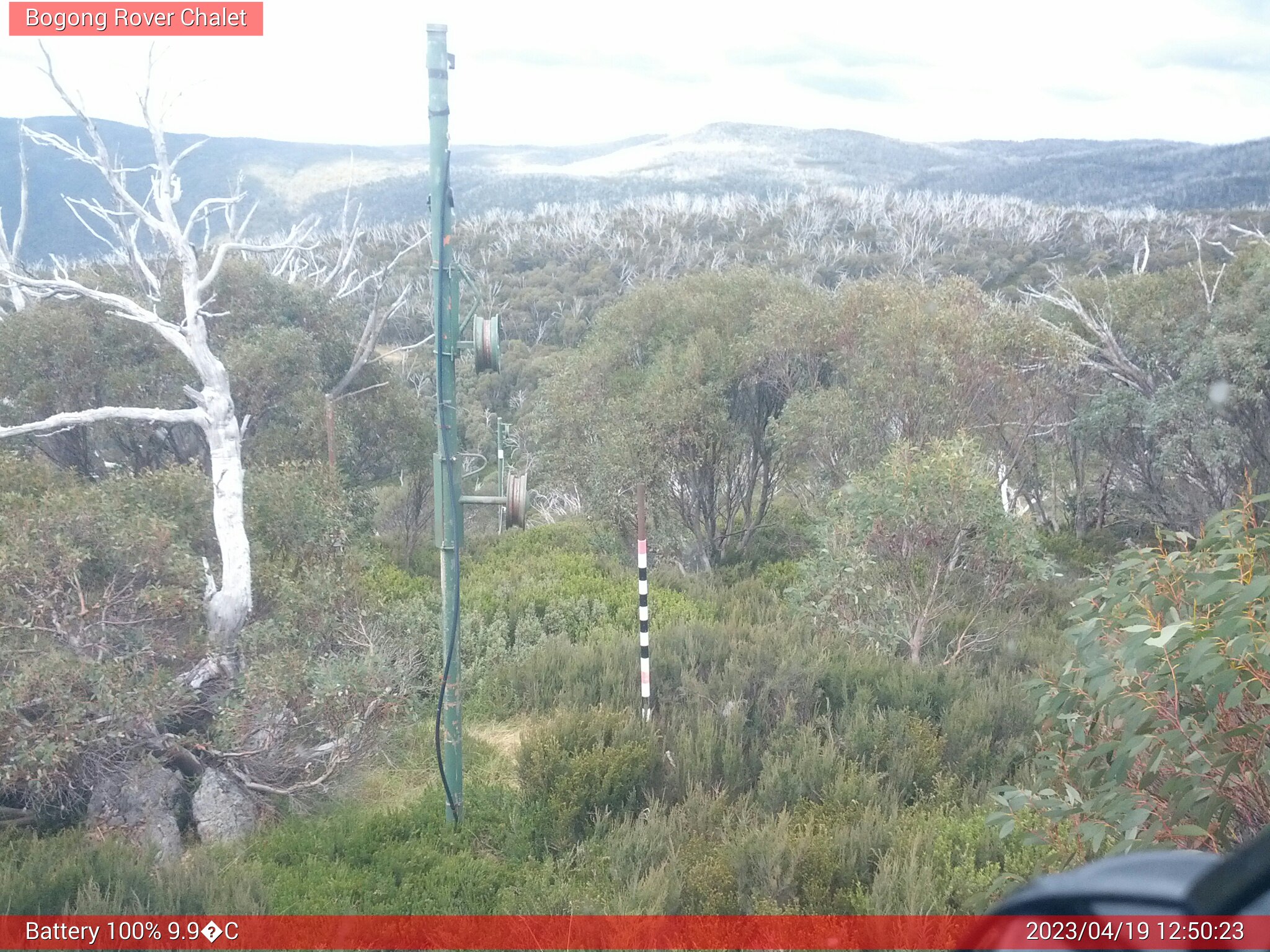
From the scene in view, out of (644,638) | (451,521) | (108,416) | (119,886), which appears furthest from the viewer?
(108,416)

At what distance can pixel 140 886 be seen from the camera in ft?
15.7

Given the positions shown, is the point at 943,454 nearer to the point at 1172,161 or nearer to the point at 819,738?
the point at 819,738

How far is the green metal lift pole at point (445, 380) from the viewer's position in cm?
556

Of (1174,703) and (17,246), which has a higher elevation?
(17,246)

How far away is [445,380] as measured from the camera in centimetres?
582

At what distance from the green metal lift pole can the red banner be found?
1.35 meters

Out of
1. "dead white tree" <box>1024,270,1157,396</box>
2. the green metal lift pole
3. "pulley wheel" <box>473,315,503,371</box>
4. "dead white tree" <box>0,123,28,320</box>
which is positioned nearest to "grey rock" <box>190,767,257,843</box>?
the green metal lift pole

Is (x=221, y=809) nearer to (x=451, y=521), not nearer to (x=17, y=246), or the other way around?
(x=451, y=521)

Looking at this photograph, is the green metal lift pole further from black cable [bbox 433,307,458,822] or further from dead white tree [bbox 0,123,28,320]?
dead white tree [bbox 0,123,28,320]

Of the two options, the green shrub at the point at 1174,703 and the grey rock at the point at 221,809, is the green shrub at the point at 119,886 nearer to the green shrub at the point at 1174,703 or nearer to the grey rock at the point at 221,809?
the grey rock at the point at 221,809

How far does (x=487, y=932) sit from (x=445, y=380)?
10.2 feet

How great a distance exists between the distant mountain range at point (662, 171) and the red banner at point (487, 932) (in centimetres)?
4055

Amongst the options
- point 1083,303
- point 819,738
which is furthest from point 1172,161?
point 819,738

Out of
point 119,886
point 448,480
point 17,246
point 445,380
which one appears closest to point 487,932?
point 119,886
